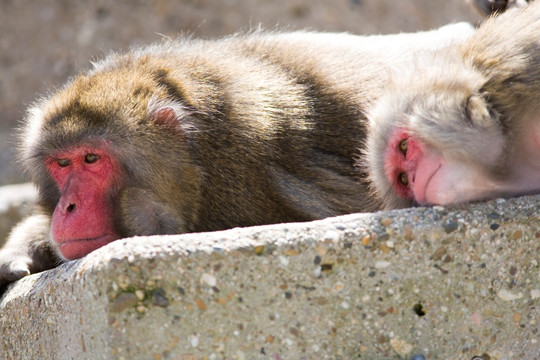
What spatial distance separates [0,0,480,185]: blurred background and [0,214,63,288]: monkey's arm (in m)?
4.75

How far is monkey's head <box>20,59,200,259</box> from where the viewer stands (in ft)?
11.4

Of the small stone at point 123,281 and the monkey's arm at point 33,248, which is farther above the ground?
the small stone at point 123,281

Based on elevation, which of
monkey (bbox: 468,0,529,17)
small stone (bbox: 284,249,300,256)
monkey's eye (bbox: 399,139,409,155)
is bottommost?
small stone (bbox: 284,249,300,256)

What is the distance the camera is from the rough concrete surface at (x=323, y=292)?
2365 millimetres

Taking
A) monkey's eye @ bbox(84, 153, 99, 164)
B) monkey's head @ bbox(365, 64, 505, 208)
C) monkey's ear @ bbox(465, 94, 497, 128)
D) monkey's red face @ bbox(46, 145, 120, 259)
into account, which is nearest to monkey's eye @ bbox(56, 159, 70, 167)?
monkey's red face @ bbox(46, 145, 120, 259)

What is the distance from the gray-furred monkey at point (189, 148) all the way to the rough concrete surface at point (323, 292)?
100 centimetres

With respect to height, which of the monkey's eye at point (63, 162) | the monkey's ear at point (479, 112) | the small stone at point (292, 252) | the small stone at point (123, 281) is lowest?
the monkey's eye at point (63, 162)

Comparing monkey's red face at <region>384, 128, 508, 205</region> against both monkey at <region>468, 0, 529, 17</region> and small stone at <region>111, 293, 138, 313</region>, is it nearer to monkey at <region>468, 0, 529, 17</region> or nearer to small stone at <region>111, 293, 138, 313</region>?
small stone at <region>111, 293, 138, 313</region>

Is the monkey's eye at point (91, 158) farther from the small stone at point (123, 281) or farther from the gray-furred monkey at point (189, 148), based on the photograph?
the small stone at point (123, 281)

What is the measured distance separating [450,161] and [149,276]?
1.14 meters

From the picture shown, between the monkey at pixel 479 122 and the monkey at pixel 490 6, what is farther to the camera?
the monkey at pixel 490 6

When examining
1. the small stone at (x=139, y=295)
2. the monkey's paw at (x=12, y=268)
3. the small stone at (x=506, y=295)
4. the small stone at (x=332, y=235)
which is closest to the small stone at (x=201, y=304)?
the small stone at (x=139, y=295)

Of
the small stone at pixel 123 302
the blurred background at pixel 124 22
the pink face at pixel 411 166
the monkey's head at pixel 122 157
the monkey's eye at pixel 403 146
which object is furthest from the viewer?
the blurred background at pixel 124 22

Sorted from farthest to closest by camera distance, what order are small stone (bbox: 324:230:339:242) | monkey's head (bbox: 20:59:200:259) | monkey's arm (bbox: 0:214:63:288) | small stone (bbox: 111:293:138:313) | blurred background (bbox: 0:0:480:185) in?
blurred background (bbox: 0:0:480:185), monkey's arm (bbox: 0:214:63:288), monkey's head (bbox: 20:59:200:259), small stone (bbox: 324:230:339:242), small stone (bbox: 111:293:138:313)
